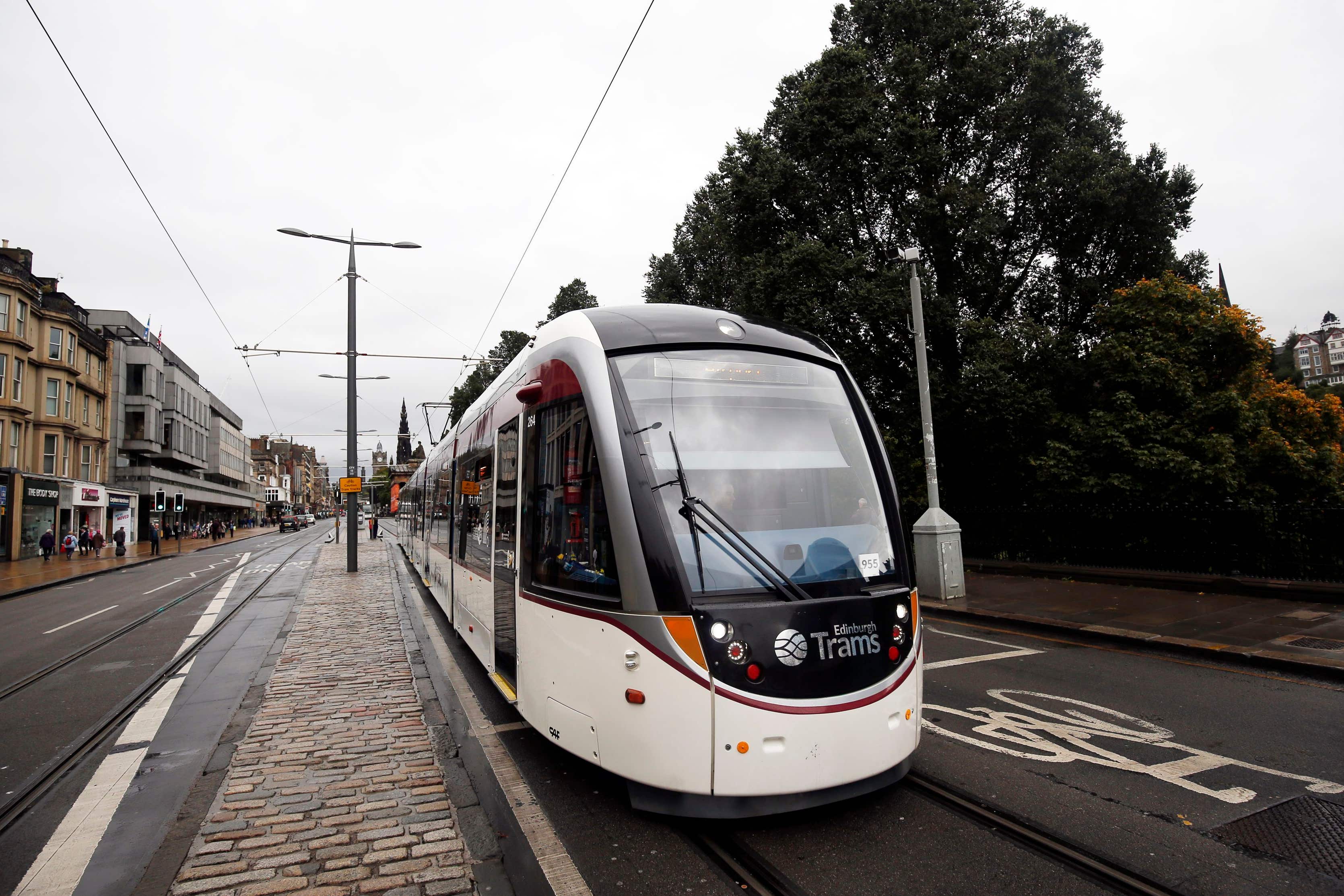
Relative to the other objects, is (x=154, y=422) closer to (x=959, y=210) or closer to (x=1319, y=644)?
(x=959, y=210)

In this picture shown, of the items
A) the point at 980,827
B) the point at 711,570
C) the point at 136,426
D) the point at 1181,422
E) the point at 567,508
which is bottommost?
the point at 980,827

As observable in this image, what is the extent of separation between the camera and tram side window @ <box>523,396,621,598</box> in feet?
14.0

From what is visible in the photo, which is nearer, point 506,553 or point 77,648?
point 506,553

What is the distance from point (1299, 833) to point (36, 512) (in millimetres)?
44517

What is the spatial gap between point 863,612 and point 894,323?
15973 mm

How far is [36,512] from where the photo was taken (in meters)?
34.4

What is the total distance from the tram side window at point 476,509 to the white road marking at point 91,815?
2.91 metres

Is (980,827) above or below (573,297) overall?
below

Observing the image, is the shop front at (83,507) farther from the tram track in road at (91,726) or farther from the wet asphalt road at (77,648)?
the tram track in road at (91,726)

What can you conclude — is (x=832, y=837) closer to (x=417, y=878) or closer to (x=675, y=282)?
(x=417, y=878)

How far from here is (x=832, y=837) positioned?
3.80 meters

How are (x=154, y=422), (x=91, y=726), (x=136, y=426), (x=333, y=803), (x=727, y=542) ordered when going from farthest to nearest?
(x=154, y=422), (x=136, y=426), (x=91, y=726), (x=333, y=803), (x=727, y=542)

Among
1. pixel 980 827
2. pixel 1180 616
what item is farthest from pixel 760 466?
pixel 1180 616

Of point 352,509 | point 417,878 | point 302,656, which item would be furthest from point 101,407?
point 417,878
